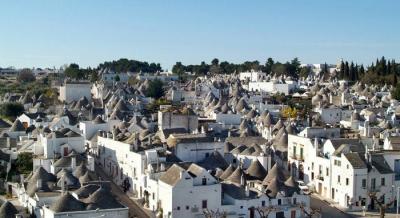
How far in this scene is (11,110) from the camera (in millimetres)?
62812

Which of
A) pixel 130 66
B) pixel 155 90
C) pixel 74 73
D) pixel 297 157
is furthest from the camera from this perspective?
pixel 130 66

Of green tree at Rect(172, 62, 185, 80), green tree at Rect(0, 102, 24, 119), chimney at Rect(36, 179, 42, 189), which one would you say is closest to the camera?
chimney at Rect(36, 179, 42, 189)

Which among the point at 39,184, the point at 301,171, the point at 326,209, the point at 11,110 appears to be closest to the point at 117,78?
the point at 11,110

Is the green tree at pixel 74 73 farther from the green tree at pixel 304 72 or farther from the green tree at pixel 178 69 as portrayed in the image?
the green tree at pixel 304 72

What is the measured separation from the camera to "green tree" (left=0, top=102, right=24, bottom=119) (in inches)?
2457

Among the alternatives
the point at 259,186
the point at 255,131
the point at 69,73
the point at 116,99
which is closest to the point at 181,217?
the point at 259,186

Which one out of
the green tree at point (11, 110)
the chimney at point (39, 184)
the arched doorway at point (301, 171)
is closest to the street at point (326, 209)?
the arched doorway at point (301, 171)

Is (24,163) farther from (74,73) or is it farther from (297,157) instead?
(74,73)

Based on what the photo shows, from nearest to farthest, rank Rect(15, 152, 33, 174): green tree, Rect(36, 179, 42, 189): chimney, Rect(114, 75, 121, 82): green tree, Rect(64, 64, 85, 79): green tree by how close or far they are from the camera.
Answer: Rect(36, 179, 42, 189): chimney < Rect(15, 152, 33, 174): green tree < Rect(114, 75, 121, 82): green tree < Rect(64, 64, 85, 79): green tree

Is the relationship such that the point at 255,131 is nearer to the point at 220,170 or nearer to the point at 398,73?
the point at 220,170

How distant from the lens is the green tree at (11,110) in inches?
2457

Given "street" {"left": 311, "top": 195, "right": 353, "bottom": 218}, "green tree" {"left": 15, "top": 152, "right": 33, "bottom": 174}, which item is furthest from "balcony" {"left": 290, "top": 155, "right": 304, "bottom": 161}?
"green tree" {"left": 15, "top": 152, "right": 33, "bottom": 174}

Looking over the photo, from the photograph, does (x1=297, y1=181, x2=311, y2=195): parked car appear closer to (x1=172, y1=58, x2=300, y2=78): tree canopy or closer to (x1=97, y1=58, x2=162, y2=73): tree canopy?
(x1=172, y1=58, x2=300, y2=78): tree canopy

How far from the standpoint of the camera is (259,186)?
3039cm
